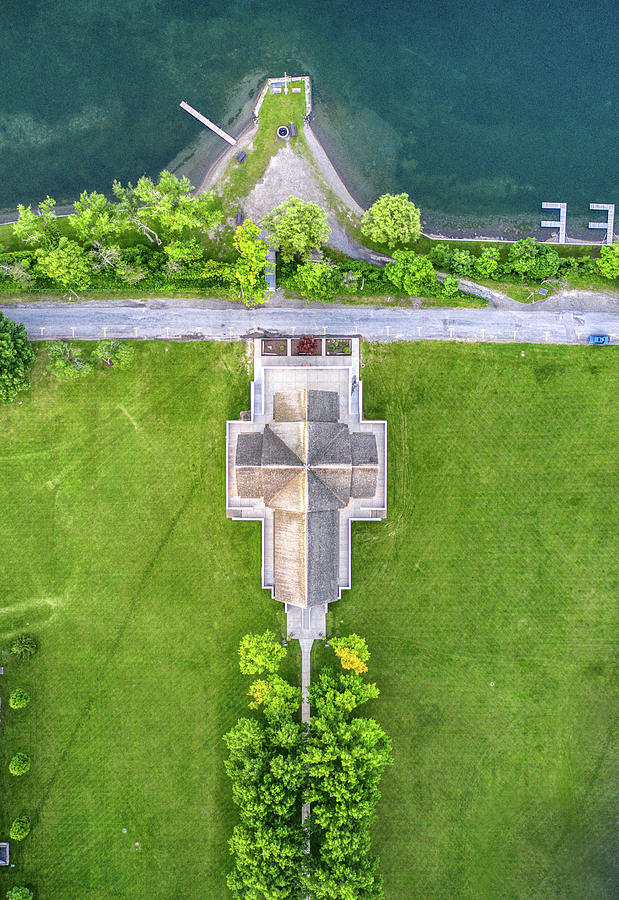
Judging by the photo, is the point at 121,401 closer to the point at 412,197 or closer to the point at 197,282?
the point at 197,282

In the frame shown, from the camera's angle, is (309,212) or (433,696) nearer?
(309,212)

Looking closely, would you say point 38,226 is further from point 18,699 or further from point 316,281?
point 18,699

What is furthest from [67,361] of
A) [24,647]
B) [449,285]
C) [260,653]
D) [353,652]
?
[353,652]

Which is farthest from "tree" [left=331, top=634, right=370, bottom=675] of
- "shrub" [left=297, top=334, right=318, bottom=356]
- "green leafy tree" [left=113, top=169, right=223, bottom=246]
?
"green leafy tree" [left=113, top=169, right=223, bottom=246]

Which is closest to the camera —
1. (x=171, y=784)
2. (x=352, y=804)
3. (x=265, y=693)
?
(x=352, y=804)

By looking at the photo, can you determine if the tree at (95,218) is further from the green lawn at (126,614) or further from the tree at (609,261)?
the tree at (609,261)

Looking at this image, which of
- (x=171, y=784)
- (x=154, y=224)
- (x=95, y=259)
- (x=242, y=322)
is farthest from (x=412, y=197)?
(x=171, y=784)
